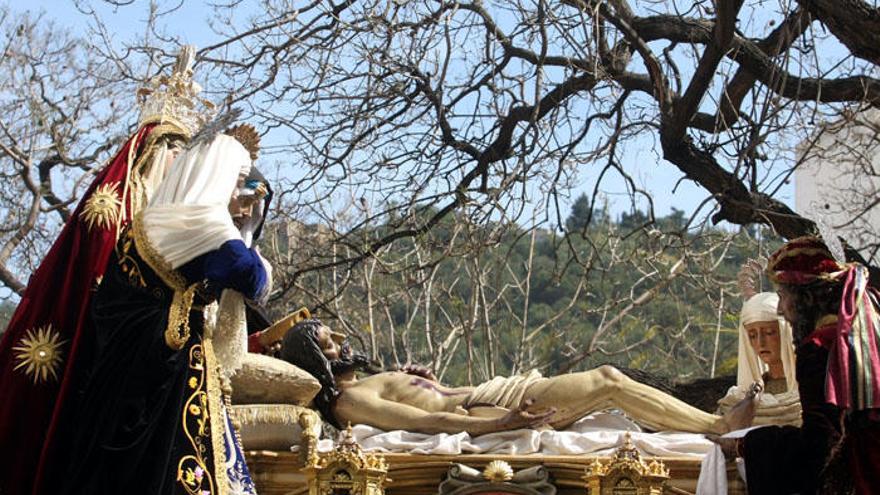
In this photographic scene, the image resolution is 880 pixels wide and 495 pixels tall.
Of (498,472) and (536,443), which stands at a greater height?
(536,443)

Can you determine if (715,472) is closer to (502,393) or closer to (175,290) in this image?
(502,393)

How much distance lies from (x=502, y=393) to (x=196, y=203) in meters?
2.38

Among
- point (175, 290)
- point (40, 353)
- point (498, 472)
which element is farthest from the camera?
point (498, 472)

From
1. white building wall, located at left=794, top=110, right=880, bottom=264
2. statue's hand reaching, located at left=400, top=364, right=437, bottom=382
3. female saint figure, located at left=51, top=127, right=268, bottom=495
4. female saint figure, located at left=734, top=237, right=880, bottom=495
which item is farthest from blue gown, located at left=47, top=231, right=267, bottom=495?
white building wall, located at left=794, top=110, right=880, bottom=264

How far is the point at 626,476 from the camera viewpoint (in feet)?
19.3

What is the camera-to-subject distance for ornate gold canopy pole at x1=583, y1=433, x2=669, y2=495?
5867 mm

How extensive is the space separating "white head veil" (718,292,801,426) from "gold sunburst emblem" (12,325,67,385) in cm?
324

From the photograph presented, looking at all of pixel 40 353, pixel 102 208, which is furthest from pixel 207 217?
pixel 40 353

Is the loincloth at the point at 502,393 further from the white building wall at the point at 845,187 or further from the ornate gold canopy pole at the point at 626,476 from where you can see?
the white building wall at the point at 845,187

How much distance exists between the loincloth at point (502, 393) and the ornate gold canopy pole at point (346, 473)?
96 cm

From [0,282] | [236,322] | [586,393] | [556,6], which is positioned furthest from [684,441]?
[0,282]

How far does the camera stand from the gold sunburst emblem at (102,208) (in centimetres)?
567

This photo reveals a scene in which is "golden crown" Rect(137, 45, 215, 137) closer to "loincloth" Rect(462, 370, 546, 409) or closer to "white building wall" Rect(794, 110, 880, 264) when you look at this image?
"loincloth" Rect(462, 370, 546, 409)

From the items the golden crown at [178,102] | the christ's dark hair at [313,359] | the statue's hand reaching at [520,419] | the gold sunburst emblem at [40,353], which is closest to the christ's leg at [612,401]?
the statue's hand reaching at [520,419]
